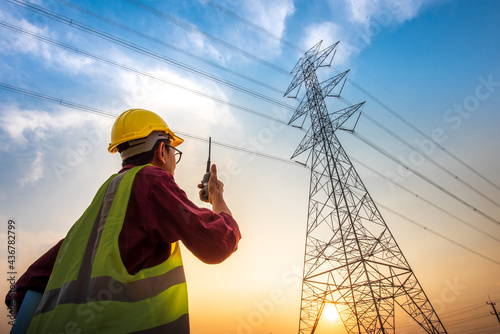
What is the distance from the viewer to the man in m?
0.79

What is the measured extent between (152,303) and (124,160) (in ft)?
3.04

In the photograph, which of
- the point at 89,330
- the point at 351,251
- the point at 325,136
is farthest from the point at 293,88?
the point at 89,330

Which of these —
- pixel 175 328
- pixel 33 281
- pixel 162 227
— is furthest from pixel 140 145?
pixel 175 328

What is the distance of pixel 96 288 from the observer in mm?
809

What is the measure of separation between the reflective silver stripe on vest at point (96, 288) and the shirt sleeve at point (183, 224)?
15 centimetres

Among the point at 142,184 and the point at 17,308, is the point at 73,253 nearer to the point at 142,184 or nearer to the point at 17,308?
the point at 142,184

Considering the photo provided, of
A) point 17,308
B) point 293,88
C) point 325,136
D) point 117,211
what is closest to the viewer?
point 117,211

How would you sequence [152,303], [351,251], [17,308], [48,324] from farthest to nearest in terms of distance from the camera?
[351,251] → [17,308] → [152,303] → [48,324]

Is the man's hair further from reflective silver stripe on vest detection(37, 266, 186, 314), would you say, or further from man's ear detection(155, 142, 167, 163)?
reflective silver stripe on vest detection(37, 266, 186, 314)

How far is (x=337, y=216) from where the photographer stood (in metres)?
10.2

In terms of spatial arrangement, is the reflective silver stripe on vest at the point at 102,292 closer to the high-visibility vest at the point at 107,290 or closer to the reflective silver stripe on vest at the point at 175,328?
the high-visibility vest at the point at 107,290

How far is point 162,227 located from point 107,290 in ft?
0.91

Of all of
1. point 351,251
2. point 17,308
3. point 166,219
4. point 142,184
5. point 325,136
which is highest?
point 325,136

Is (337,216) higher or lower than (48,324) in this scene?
higher
